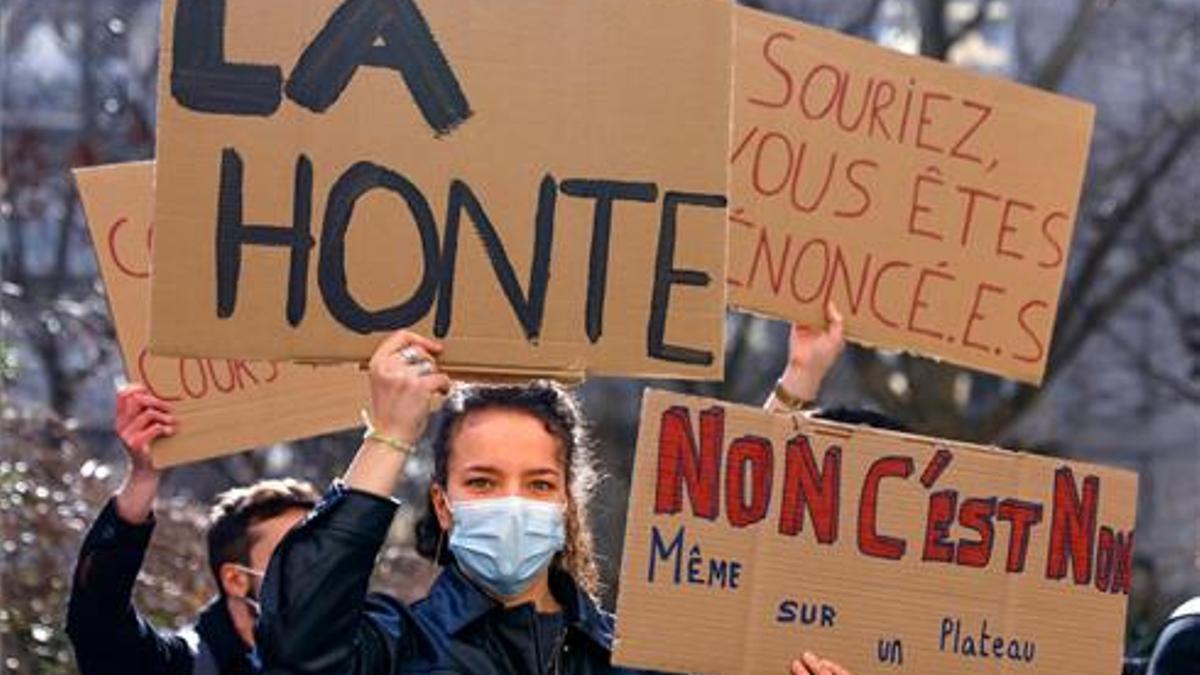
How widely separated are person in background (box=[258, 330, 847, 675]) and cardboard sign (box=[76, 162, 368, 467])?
0.69 meters

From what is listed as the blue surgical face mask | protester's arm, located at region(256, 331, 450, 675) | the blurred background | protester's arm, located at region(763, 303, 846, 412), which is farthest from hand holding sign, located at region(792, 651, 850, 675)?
the blurred background

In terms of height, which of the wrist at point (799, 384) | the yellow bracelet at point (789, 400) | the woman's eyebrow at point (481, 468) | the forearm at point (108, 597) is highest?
the wrist at point (799, 384)

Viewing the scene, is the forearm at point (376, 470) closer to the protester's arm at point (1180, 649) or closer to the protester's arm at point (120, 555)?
the protester's arm at point (120, 555)

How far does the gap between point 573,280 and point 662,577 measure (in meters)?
0.50

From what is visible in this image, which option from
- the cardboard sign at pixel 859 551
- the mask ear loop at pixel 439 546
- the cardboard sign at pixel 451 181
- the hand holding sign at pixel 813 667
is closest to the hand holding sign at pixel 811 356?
the cardboard sign at pixel 859 551

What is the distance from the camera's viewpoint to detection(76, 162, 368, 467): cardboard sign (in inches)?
209

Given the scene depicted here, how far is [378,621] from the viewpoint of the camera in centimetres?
438

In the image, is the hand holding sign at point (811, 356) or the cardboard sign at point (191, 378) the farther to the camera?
the hand holding sign at point (811, 356)

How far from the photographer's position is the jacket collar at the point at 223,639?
5609mm

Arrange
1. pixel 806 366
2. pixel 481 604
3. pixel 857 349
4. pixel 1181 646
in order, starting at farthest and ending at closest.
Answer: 1. pixel 857 349
2. pixel 806 366
3. pixel 1181 646
4. pixel 481 604

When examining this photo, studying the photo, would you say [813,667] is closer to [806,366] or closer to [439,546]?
[439,546]

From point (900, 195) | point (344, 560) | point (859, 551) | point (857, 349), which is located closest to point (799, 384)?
point (900, 195)

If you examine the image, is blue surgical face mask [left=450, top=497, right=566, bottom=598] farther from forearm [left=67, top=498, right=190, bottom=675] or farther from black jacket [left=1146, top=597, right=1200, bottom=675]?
A: black jacket [left=1146, top=597, right=1200, bottom=675]

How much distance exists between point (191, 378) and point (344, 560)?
1.23 m
